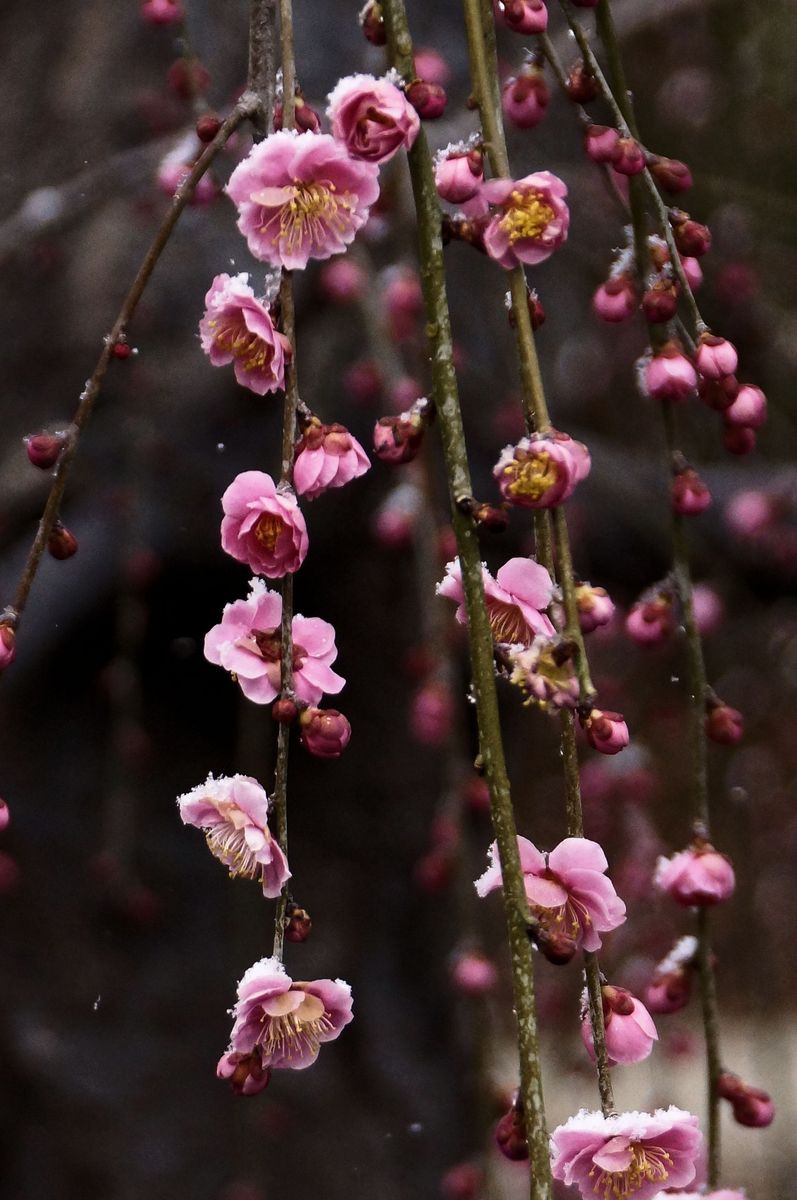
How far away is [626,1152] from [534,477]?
1.02 ft

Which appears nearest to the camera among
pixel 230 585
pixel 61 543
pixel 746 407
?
pixel 61 543

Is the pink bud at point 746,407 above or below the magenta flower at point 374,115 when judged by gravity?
below

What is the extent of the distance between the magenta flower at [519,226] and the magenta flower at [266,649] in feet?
0.67

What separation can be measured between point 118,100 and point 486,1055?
Result: 155 cm

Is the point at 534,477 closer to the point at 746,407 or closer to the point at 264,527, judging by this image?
the point at 264,527

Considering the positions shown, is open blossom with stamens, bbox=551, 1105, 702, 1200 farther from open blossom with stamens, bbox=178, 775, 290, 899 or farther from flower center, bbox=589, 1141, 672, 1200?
open blossom with stamens, bbox=178, 775, 290, 899

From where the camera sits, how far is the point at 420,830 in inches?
91.4

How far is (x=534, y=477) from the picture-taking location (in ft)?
1.98

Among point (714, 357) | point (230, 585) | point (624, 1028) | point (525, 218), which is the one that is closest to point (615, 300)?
point (714, 357)

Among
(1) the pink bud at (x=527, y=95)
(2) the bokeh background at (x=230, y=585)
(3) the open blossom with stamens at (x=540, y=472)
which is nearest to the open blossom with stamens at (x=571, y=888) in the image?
(3) the open blossom with stamens at (x=540, y=472)

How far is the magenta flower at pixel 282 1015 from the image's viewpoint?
0.63m

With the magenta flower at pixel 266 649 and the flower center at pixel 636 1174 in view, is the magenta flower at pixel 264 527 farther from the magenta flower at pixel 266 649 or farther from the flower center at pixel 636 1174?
the flower center at pixel 636 1174

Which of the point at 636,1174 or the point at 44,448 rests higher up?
the point at 44,448

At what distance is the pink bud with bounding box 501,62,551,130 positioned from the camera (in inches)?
34.6
